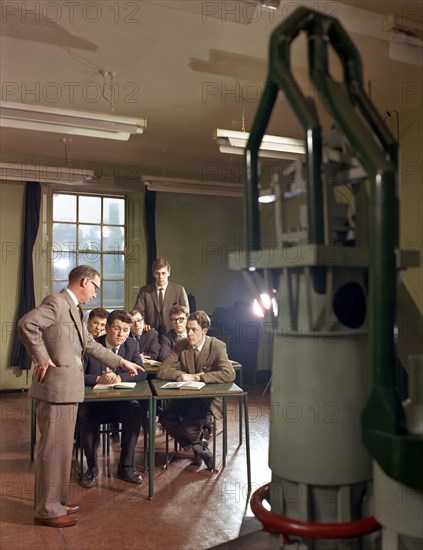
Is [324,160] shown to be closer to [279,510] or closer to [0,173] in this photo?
[279,510]

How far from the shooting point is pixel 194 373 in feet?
14.9

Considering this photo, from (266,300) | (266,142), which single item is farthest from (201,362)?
(266,300)

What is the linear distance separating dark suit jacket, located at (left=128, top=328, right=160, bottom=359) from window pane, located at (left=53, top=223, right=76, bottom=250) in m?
2.49

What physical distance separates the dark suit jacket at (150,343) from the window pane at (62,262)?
2.43 metres

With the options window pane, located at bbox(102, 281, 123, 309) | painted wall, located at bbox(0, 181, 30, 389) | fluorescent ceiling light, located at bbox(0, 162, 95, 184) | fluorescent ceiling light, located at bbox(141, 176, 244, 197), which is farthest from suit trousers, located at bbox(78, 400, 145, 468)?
window pane, located at bbox(102, 281, 123, 309)

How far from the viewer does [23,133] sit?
644cm

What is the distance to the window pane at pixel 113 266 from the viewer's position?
814 cm

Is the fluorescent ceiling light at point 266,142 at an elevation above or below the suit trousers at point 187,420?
above

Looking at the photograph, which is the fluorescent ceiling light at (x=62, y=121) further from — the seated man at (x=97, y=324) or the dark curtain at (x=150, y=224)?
the dark curtain at (x=150, y=224)

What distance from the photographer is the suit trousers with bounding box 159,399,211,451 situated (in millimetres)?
4449

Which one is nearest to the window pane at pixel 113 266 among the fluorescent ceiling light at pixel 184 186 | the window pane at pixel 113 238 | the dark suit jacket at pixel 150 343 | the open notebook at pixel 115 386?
the window pane at pixel 113 238

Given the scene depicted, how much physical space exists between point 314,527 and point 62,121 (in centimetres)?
399

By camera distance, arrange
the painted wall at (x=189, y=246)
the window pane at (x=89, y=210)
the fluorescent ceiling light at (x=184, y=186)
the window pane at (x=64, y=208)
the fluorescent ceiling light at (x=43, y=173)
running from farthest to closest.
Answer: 1. the window pane at (x=89, y=210)
2. the window pane at (x=64, y=208)
3. the painted wall at (x=189, y=246)
4. the fluorescent ceiling light at (x=184, y=186)
5. the fluorescent ceiling light at (x=43, y=173)

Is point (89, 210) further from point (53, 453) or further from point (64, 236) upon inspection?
point (53, 453)
